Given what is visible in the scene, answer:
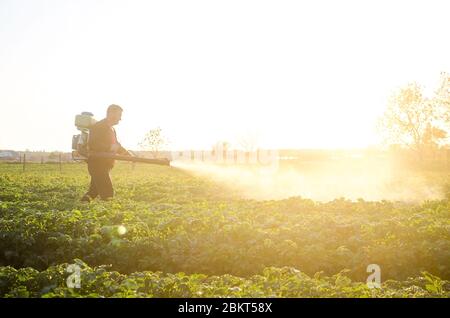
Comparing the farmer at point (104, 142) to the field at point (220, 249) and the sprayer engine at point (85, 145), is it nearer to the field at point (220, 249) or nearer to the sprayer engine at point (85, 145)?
the sprayer engine at point (85, 145)

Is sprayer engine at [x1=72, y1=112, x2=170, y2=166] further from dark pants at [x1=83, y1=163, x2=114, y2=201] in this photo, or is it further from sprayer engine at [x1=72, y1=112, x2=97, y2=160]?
dark pants at [x1=83, y1=163, x2=114, y2=201]

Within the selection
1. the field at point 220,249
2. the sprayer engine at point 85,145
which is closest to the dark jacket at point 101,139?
the sprayer engine at point 85,145

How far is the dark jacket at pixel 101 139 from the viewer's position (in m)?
12.5

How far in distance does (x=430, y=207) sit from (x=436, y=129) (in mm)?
61320

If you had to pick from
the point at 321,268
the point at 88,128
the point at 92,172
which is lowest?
the point at 321,268

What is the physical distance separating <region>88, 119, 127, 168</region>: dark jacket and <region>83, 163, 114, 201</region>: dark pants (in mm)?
156

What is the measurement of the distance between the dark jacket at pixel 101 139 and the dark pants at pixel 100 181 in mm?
156

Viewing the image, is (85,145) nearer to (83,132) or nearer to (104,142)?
(83,132)

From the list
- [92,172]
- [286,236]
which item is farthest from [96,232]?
[286,236]

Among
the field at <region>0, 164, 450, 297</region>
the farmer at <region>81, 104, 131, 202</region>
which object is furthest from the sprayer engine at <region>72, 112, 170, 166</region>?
the field at <region>0, 164, 450, 297</region>

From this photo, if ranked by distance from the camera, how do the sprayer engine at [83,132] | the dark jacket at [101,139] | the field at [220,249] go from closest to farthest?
the field at [220,249] → the dark jacket at [101,139] → the sprayer engine at [83,132]
